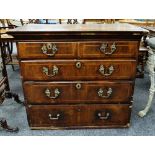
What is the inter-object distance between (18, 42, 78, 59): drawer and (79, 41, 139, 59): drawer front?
0.23 ft

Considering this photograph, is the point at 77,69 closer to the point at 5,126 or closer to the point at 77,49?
the point at 77,49

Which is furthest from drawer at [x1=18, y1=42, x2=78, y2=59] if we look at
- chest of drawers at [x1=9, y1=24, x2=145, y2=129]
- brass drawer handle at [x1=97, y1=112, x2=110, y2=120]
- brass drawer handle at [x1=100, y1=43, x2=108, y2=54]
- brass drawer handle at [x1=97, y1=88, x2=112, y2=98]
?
brass drawer handle at [x1=97, y1=112, x2=110, y2=120]

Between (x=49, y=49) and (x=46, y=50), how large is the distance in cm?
2

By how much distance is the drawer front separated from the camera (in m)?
1.42

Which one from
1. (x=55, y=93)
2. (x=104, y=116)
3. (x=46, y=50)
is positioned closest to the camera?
(x=46, y=50)

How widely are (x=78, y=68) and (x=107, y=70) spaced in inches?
8.4

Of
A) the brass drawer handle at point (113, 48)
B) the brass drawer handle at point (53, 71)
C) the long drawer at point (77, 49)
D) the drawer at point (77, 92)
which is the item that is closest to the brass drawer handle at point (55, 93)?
the drawer at point (77, 92)

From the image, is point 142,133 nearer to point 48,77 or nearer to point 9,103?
point 48,77

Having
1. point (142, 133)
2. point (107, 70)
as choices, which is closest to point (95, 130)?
point (142, 133)

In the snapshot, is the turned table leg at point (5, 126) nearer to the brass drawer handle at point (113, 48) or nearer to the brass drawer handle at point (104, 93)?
the brass drawer handle at point (104, 93)

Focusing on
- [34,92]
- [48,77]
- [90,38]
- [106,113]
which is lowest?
[106,113]

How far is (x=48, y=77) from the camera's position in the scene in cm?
152

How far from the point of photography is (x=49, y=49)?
1420 millimetres

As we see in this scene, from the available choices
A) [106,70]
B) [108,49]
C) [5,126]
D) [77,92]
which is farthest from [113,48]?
[5,126]
